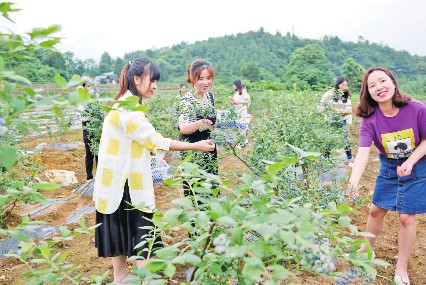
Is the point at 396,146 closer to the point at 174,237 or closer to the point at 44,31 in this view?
the point at 174,237

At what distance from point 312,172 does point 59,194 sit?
4.26 meters

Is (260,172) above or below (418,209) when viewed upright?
above

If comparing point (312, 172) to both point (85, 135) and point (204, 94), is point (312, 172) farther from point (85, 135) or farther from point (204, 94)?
point (85, 135)

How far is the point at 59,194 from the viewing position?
5.97 meters

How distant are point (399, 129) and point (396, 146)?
0.36 feet

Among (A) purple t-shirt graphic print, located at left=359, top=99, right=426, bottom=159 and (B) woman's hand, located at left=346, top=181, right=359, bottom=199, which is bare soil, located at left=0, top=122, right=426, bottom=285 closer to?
(B) woman's hand, located at left=346, top=181, right=359, bottom=199

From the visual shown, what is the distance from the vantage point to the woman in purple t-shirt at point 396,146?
2.57m

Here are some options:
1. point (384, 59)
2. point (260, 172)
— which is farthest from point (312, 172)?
point (384, 59)

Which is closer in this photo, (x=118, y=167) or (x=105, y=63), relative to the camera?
(x=118, y=167)

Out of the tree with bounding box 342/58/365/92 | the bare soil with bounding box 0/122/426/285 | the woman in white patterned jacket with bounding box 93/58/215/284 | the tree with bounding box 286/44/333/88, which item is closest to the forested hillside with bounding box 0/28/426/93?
the tree with bounding box 286/44/333/88

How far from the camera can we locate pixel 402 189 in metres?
2.70

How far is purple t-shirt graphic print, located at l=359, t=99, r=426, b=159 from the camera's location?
258cm

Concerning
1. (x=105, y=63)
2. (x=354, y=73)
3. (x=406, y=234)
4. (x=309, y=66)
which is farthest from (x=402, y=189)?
(x=105, y=63)

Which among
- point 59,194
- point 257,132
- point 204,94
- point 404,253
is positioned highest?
point 204,94
